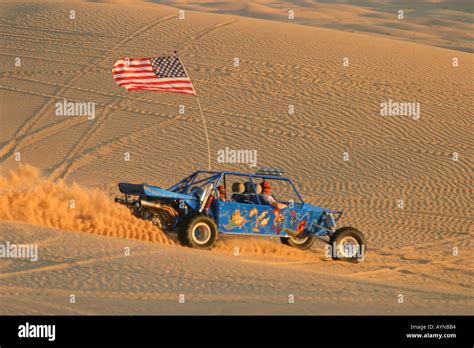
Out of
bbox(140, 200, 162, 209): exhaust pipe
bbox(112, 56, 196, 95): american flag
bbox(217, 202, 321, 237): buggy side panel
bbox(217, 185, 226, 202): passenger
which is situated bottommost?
bbox(217, 202, 321, 237): buggy side panel

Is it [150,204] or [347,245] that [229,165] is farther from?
[150,204]

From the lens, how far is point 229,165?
939 inches

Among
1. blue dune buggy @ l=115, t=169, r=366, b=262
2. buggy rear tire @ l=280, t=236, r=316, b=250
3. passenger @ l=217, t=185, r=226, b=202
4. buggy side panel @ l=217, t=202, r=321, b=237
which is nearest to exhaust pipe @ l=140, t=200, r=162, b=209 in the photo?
blue dune buggy @ l=115, t=169, r=366, b=262

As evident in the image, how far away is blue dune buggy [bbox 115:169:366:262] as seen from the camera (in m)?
13.7

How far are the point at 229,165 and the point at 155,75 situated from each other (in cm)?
817

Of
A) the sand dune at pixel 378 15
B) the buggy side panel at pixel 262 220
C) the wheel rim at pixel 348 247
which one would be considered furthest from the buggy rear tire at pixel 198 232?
the sand dune at pixel 378 15

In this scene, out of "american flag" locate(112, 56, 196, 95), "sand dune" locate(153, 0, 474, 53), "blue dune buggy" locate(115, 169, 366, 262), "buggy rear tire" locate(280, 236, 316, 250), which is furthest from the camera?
"sand dune" locate(153, 0, 474, 53)

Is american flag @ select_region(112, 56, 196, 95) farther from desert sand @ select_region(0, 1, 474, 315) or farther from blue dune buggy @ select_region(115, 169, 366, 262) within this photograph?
Answer: desert sand @ select_region(0, 1, 474, 315)

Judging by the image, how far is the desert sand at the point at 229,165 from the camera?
10.6 m

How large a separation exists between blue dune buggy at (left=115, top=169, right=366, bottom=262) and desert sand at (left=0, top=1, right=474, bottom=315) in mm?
289

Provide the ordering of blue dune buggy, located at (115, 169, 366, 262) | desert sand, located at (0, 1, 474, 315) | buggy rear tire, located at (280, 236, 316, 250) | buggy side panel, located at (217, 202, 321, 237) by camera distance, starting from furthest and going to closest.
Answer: buggy rear tire, located at (280, 236, 316, 250) < buggy side panel, located at (217, 202, 321, 237) < blue dune buggy, located at (115, 169, 366, 262) < desert sand, located at (0, 1, 474, 315)

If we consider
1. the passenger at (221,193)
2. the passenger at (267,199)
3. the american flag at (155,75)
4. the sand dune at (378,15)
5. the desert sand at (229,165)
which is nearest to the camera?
the desert sand at (229,165)

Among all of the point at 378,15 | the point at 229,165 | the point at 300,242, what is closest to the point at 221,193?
the point at 300,242

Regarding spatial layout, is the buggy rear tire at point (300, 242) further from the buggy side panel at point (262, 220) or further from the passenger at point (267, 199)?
the passenger at point (267, 199)
